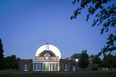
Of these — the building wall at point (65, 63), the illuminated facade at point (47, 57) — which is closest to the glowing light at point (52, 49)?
the illuminated facade at point (47, 57)

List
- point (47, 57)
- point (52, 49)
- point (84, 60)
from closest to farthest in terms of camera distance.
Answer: point (84, 60), point (47, 57), point (52, 49)

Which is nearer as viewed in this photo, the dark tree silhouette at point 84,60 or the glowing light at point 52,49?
the dark tree silhouette at point 84,60

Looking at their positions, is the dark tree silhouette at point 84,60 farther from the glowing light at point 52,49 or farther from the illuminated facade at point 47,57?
the glowing light at point 52,49

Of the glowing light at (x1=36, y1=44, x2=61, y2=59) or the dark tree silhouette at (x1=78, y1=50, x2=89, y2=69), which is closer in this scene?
the dark tree silhouette at (x1=78, y1=50, x2=89, y2=69)

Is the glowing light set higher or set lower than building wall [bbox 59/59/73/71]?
higher

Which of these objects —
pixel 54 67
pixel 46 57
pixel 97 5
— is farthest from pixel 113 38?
pixel 46 57

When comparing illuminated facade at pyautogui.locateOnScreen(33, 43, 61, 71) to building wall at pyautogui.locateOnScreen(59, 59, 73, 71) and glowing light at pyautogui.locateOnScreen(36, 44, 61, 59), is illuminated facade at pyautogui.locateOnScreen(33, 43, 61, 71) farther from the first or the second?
building wall at pyautogui.locateOnScreen(59, 59, 73, 71)

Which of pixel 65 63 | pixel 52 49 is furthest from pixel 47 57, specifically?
pixel 65 63

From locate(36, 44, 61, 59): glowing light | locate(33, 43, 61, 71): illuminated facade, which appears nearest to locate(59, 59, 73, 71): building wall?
locate(33, 43, 61, 71): illuminated facade

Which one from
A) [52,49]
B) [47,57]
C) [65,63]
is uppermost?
[52,49]

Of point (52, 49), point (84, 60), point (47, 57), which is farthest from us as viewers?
point (52, 49)

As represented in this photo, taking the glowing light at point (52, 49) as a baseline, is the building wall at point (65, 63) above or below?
below

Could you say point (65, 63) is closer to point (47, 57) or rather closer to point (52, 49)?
point (47, 57)

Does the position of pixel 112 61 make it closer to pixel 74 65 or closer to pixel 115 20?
pixel 74 65
